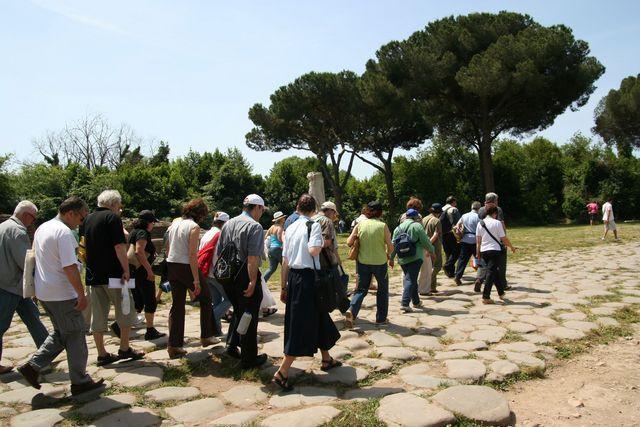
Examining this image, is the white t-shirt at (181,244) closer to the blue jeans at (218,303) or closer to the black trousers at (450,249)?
the blue jeans at (218,303)

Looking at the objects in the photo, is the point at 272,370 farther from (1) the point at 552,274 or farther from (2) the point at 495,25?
(2) the point at 495,25

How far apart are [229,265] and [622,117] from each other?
38.7 metres

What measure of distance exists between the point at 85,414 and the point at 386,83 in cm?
2478

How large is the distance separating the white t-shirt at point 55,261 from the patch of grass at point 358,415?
250 cm

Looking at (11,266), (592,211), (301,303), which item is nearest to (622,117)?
(592,211)

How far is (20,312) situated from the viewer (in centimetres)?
511

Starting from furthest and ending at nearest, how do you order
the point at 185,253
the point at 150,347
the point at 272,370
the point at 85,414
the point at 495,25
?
1. the point at 495,25
2. the point at 150,347
3. the point at 185,253
4. the point at 272,370
5. the point at 85,414

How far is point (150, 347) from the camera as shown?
18.6ft

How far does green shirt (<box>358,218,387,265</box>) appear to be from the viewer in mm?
6188

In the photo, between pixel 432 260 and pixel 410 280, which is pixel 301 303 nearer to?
pixel 410 280

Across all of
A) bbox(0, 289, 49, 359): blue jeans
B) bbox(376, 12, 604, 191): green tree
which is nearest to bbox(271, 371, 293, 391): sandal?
bbox(0, 289, 49, 359): blue jeans

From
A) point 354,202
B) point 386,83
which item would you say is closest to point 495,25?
point 386,83

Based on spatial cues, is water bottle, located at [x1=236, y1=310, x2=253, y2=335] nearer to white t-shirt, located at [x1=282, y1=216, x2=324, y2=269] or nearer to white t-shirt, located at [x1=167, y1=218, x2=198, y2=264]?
white t-shirt, located at [x1=282, y1=216, x2=324, y2=269]

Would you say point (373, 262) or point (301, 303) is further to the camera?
point (373, 262)
